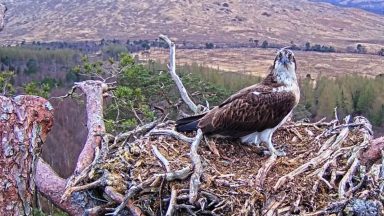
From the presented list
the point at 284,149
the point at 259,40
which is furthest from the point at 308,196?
the point at 259,40

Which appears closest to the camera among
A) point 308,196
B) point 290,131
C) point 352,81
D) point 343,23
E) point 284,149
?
point 308,196

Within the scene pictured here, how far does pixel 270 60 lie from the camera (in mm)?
66750

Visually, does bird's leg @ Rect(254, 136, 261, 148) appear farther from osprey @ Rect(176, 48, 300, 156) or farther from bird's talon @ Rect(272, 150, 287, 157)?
bird's talon @ Rect(272, 150, 287, 157)

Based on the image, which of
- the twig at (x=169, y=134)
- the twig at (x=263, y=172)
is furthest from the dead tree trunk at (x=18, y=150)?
the twig at (x=169, y=134)

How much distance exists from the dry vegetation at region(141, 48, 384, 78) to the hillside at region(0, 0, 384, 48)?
10.0 m

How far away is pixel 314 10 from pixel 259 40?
34.4 m

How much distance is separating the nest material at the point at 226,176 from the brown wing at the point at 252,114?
0.68 ft

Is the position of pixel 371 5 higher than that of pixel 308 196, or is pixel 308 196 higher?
pixel 308 196

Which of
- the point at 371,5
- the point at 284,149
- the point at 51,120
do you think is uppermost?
the point at 51,120

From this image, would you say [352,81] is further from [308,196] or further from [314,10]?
[314,10]

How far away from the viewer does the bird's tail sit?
18.3 ft

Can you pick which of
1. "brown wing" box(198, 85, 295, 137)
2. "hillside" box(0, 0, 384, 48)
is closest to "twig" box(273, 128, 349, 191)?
"brown wing" box(198, 85, 295, 137)

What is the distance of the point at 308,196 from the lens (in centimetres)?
429

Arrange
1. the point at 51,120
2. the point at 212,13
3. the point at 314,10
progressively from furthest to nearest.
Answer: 1. the point at 314,10
2. the point at 212,13
3. the point at 51,120
